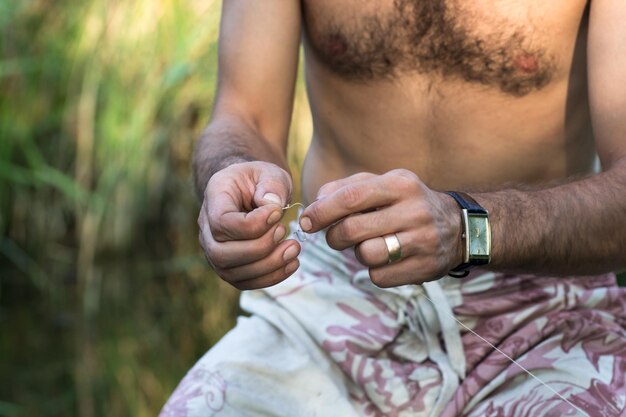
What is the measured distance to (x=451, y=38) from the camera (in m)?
1.97

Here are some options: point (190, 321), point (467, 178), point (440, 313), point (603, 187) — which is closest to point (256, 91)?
point (467, 178)

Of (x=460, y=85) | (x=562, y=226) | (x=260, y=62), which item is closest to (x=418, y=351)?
(x=562, y=226)

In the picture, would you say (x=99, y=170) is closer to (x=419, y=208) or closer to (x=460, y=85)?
(x=460, y=85)

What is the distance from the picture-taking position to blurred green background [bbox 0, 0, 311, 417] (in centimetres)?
437

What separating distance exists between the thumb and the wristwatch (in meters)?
0.24

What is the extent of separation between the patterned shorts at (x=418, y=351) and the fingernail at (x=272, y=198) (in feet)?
1.32

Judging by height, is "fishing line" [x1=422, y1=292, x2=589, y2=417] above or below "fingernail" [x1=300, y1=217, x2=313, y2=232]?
below

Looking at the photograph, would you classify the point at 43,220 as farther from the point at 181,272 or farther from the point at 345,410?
the point at 345,410

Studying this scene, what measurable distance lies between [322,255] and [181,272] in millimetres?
3198

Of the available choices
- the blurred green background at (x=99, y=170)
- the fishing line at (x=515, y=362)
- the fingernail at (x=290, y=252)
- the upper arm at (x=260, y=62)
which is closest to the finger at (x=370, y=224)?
the fingernail at (x=290, y=252)

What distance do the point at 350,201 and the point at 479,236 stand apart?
214 mm

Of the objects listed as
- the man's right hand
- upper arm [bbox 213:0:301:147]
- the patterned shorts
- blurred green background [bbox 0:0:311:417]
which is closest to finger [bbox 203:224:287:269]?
the man's right hand

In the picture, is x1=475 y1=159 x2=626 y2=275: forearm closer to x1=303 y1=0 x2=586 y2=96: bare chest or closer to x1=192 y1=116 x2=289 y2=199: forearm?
x1=303 y1=0 x2=586 y2=96: bare chest

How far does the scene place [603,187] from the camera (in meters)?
1.66
